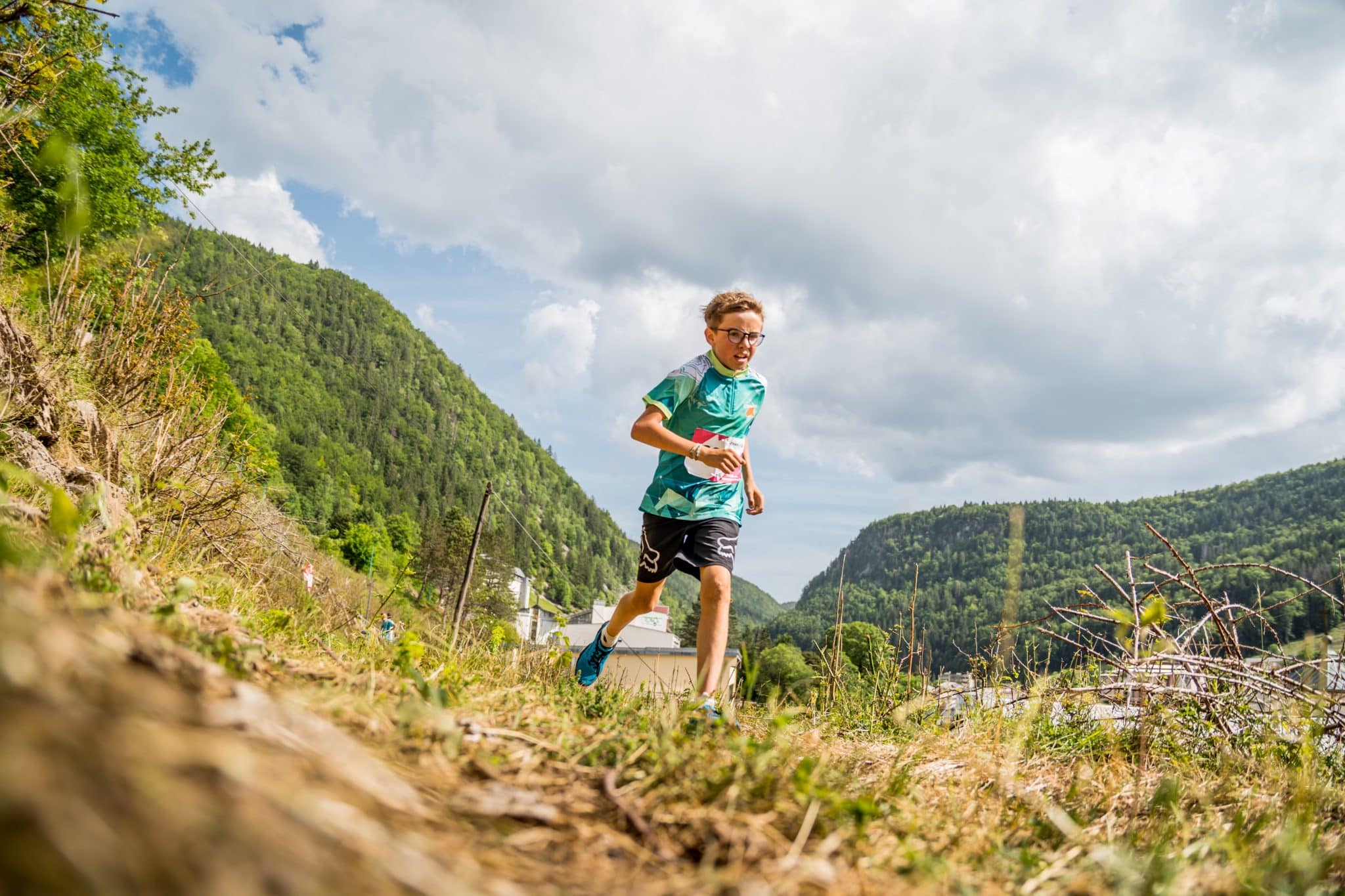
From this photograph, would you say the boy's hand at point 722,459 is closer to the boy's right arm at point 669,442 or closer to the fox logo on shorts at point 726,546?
the boy's right arm at point 669,442

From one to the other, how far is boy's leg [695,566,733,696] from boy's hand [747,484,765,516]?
91 centimetres

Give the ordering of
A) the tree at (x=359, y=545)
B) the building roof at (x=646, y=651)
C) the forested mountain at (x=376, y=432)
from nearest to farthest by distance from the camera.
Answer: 1. the building roof at (x=646, y=651)
2. the tree at (x=359, y=545)
3. the forested mountain at (x=376, y=432)

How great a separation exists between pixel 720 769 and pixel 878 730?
299 cm

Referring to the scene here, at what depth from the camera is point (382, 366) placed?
174125 millimetres

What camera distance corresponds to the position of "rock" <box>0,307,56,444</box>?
358 centimetres

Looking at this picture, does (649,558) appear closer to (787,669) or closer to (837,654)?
(837,654)

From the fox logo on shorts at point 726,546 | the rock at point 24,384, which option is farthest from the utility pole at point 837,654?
the rock at point 24,384

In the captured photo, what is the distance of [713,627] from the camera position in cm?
382

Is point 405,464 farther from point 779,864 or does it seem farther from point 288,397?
point 779,864

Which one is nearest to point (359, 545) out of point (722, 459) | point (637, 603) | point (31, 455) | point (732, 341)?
point (637, 603)

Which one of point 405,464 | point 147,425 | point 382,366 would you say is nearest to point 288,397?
point 405,464

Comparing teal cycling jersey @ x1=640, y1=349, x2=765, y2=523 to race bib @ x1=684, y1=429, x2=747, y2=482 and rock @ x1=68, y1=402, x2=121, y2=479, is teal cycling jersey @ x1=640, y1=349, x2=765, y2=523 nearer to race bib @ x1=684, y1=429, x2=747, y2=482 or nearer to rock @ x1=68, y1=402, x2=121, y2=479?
race bib @ x1=684, y1=429, x2=747, y2=482

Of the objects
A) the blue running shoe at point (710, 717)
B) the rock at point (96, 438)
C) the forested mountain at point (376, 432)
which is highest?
the forested mountain at point (376, 432)

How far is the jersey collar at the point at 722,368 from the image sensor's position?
4.55 m
